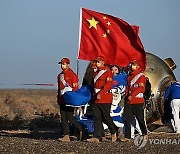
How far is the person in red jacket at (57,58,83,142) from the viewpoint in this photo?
15.7 meters

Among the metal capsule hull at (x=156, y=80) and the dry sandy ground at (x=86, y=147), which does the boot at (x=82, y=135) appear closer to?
the dry sandy ground at (x=86, y=147)

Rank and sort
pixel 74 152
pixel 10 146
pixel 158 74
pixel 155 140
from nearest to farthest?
pixel 74 152
pixel 10 146
pixel 155 140
pixel 158 74

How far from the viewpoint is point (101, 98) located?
15258 millimetres

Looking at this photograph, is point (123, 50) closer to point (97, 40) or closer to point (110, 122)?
point (97, 40)

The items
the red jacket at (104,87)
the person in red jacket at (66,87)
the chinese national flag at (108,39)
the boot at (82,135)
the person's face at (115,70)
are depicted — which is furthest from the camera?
the chinese national flag at (108,39)

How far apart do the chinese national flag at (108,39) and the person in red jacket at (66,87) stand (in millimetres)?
2529

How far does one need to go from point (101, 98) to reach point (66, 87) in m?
0.93

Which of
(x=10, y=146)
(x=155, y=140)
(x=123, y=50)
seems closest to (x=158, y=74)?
(x=123, y=50)

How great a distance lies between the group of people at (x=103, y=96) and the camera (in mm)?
15312

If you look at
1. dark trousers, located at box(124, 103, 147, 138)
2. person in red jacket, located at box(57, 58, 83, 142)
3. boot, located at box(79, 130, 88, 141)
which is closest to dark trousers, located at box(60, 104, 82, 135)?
person in red jacket, located at box(57, 58, 83, 142)

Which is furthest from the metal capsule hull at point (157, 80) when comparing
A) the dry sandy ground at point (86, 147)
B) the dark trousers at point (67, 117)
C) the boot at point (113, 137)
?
the dark trousers at point (67, 117)

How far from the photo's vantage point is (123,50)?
1853cm

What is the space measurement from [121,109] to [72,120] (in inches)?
60.3

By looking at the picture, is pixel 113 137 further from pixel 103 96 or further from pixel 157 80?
pixel 157 80
